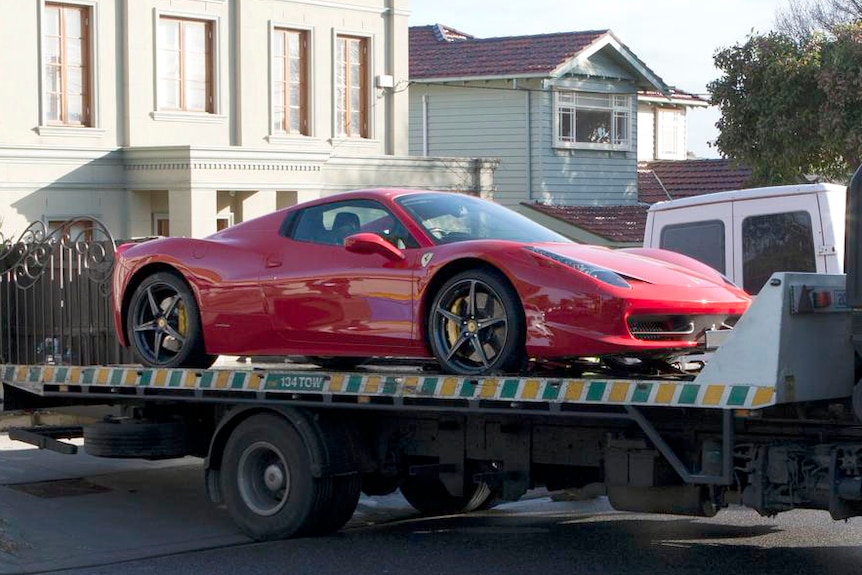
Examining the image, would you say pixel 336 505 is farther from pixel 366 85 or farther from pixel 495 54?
pixel 495 54

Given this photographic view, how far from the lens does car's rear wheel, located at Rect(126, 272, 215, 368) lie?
405 inches

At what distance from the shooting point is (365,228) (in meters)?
9.63

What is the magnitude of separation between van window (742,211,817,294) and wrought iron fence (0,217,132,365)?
16.7ft

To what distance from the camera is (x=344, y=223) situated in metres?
9.75

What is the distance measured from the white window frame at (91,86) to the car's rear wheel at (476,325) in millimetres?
13459

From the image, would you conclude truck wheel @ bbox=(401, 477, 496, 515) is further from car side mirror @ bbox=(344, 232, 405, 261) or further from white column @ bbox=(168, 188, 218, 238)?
white column @ bbox=(168, 188, 218, 238)

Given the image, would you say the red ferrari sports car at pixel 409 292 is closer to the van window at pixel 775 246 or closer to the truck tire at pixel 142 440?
the truck tire at pixel 142 440

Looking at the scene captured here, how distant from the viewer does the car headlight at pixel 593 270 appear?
8312 mm

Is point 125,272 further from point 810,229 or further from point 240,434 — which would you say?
point 810,229

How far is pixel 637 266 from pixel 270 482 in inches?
115

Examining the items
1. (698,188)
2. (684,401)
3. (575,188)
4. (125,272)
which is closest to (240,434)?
(125,272)

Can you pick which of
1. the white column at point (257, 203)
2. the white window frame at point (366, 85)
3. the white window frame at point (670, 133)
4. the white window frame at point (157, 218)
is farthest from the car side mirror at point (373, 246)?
the white window frame at point (670, 133)

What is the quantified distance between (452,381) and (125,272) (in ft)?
10.3

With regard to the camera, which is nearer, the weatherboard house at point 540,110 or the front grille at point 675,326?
the front grille at point 675,326
